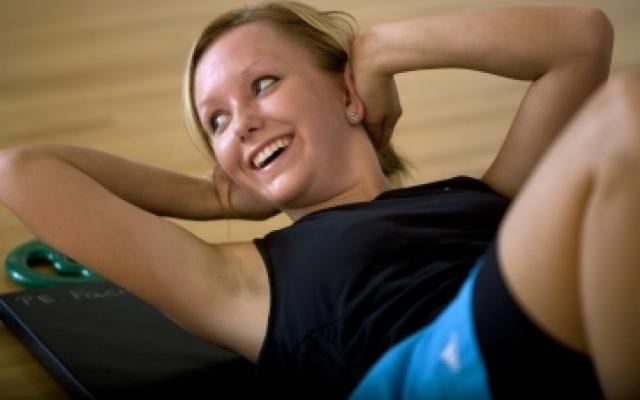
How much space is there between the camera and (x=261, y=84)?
4.61ft

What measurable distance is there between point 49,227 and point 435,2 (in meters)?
2.37

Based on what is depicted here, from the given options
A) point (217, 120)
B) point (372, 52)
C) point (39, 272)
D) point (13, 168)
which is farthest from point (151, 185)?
point (39, 272)

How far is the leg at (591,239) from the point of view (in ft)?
2.84

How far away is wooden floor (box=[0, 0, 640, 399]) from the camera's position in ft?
7.36

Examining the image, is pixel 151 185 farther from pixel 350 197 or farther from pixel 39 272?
pixel 39 272

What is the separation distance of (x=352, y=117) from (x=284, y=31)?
171 mm

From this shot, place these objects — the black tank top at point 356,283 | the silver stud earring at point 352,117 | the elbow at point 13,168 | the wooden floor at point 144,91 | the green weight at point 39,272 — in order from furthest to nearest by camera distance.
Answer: the wooden floor at point 144,91 < the green weight at point 39,272 < the silver stud earring at point 352,117 < the elbow at point 13,168 < the black tank top at point 356,283

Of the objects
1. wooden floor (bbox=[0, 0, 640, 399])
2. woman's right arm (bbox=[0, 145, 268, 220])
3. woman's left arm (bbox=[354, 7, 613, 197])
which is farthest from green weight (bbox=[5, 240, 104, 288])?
woman's left arm (bbox=[354, 7, 613, 197])

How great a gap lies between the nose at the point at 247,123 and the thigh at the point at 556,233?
51cm

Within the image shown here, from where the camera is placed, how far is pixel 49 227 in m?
1.21

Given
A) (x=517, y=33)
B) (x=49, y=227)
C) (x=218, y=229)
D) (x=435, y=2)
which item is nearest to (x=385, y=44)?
(x=517, y=33)

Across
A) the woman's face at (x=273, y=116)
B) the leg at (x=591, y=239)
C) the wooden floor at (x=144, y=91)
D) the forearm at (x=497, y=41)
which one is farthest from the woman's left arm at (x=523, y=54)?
the wooden floor at (x=144, y=91)

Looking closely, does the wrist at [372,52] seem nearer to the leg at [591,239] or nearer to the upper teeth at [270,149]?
the upper teeth at [270,149]

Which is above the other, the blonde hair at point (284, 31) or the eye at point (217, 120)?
the blonde hair at point (284, 31)
